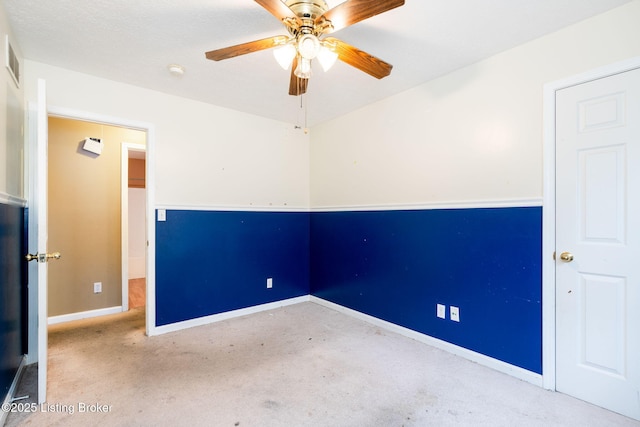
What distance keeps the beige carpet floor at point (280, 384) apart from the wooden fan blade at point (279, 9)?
2123 mm

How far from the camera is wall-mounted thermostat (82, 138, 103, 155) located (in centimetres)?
329

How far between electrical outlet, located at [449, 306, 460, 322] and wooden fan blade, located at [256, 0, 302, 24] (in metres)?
2.35

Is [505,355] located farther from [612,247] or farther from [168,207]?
[168,207]

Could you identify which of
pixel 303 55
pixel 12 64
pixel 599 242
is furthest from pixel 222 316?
pixel 599 242

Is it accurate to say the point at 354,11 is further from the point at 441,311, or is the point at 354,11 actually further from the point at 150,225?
the point at 150,225

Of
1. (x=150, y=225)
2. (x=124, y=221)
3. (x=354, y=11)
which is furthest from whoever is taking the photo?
(x=124, y=221)

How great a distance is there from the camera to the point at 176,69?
8.02 ft

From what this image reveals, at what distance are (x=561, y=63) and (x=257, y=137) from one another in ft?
9.38

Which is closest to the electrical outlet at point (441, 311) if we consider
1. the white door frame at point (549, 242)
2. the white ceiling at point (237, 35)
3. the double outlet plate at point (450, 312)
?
the double outlet plate at point (450, 312)

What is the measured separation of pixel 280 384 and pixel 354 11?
87.9 inches

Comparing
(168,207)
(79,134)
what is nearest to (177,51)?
(168,207)

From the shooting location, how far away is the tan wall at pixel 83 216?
3201 millimetres

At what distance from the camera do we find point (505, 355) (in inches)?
85.9

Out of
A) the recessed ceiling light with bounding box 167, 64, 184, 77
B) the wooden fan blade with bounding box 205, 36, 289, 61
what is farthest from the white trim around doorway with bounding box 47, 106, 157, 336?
the wooden fan blade with bounding box 205, 36, 289, 61
